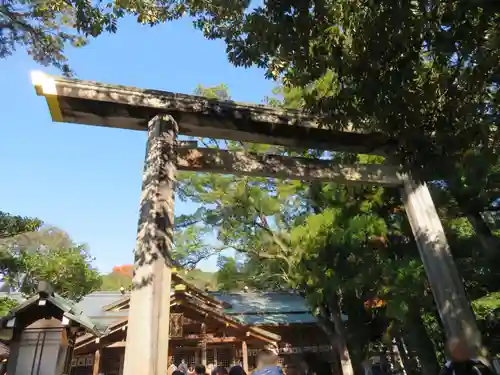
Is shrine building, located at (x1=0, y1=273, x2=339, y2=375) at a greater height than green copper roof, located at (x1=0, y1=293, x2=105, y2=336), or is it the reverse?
shrine building, located at (x1=0, y1=273, x2=339, y2=375)

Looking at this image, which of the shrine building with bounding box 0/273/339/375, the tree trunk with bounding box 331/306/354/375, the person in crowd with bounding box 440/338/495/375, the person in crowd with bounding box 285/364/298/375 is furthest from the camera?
the person in crowd with bounding box 285/364/298/375

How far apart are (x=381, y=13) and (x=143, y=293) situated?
12.6 ft

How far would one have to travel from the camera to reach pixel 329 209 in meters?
10.2

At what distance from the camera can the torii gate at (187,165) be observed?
3.87 metres

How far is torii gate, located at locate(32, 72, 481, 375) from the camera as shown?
3869mm

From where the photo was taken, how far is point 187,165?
4.93 m

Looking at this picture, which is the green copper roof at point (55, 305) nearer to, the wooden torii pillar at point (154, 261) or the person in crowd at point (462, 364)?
the wooden torii pillar at point (154, 261)

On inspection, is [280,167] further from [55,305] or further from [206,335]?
[206,335]

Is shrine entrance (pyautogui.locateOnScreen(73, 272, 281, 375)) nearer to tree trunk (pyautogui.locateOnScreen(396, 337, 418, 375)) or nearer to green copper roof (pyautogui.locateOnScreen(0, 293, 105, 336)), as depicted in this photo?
tree trunk (pyautogui.locateOnScreen(396, 337, 418, 375))

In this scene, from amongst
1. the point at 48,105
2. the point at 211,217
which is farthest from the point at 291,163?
the point at 211,217

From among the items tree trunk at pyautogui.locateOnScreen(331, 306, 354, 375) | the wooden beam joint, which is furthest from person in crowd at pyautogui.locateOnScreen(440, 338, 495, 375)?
tree trunk at pyautogui.locateOnScreen(331, 306, 354, 375)

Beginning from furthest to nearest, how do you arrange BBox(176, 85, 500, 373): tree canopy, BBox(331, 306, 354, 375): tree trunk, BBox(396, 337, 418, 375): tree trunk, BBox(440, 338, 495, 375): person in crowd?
BBox(396, 337, 418, 375): tree trunk → BBox(331, 306, 354, 375): tree trunk → BBox(176, 85, 500, 373): tree canopy → BBox(440, 338, 495, 375): person in crowd

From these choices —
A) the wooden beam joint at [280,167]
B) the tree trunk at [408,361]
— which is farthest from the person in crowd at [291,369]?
the wooden beam joint at [280,167]

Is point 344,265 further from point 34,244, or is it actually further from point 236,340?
point 34,244
